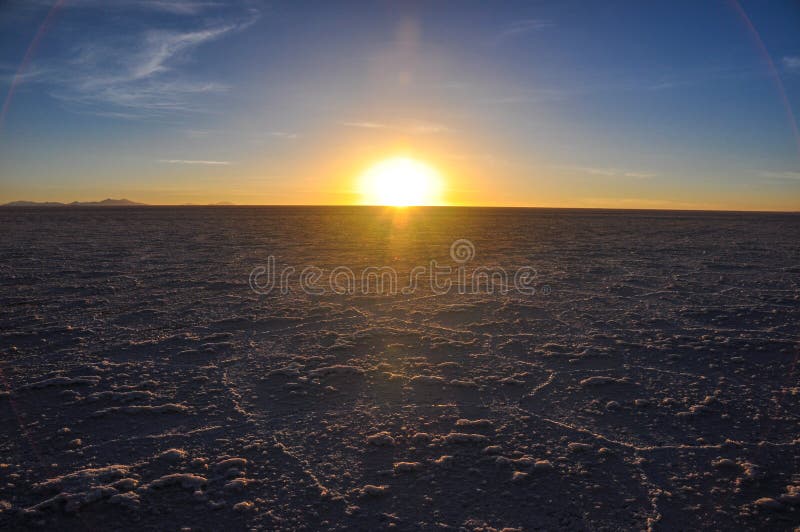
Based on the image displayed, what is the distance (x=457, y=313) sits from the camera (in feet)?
17.8

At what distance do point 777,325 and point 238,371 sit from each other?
5581 mm

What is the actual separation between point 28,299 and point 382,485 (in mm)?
6038

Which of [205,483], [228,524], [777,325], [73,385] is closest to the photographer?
[228,524]

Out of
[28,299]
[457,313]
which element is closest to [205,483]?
[457,313]

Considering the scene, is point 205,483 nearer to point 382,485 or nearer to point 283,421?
point 283,421

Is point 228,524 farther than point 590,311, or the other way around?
point 590,311

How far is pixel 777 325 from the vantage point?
4.88 m

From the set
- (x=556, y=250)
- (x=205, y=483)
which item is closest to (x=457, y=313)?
(x=205, y=483)

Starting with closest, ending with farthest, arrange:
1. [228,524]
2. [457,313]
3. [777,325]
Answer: [228,524]
[777,325]
[457,313]

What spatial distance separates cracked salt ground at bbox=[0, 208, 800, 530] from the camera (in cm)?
212

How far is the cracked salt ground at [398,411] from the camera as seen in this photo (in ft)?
6.95

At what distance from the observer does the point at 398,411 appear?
9.86 ft

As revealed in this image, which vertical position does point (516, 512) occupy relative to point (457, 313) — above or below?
below

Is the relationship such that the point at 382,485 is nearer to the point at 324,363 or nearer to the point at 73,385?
the point at 324,363
